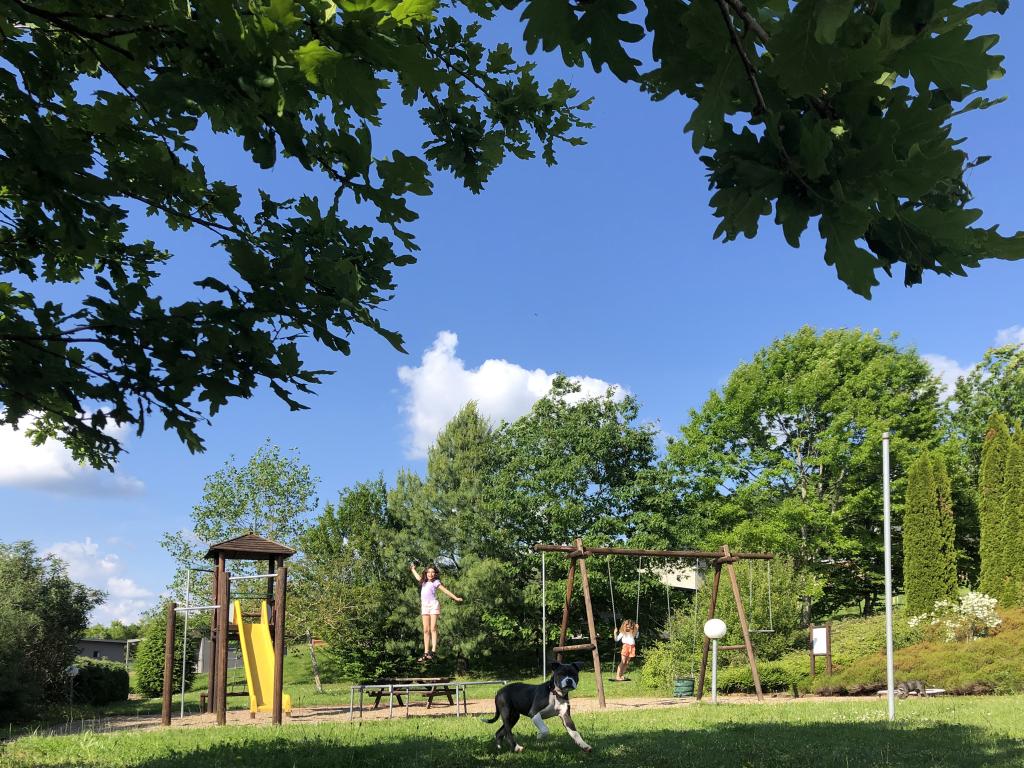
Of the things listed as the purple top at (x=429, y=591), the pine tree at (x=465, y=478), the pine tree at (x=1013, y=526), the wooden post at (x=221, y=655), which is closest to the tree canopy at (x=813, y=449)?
the pine tree at (x=1013, y=526)

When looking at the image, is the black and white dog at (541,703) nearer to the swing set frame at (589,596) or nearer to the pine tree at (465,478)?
the swing set frame at (589,596)

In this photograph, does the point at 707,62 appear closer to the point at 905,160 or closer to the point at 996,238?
the point at 905,160

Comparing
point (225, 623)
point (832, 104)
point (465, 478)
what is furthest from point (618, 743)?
point (465, 478)

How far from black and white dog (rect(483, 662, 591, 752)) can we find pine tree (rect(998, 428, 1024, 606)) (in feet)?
57.4

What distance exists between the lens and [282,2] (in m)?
1.84

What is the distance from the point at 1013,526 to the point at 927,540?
2134 mm

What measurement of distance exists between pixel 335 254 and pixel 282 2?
5.14 feet

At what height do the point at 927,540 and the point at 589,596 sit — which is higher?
the point at 927,540

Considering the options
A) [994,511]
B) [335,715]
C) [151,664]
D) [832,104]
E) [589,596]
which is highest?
[832,104]

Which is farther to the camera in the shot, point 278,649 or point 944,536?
point 944,536

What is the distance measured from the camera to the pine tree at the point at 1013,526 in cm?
2036

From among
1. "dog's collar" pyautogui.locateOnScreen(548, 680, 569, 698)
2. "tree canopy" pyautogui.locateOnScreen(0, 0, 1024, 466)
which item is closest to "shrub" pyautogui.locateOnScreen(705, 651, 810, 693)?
"dog's collar" pyautogui.locateOnScreen(548, 680, 569, 698)

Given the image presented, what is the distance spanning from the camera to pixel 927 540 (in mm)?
21766

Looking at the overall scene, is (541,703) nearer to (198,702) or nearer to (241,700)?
(198,702)
